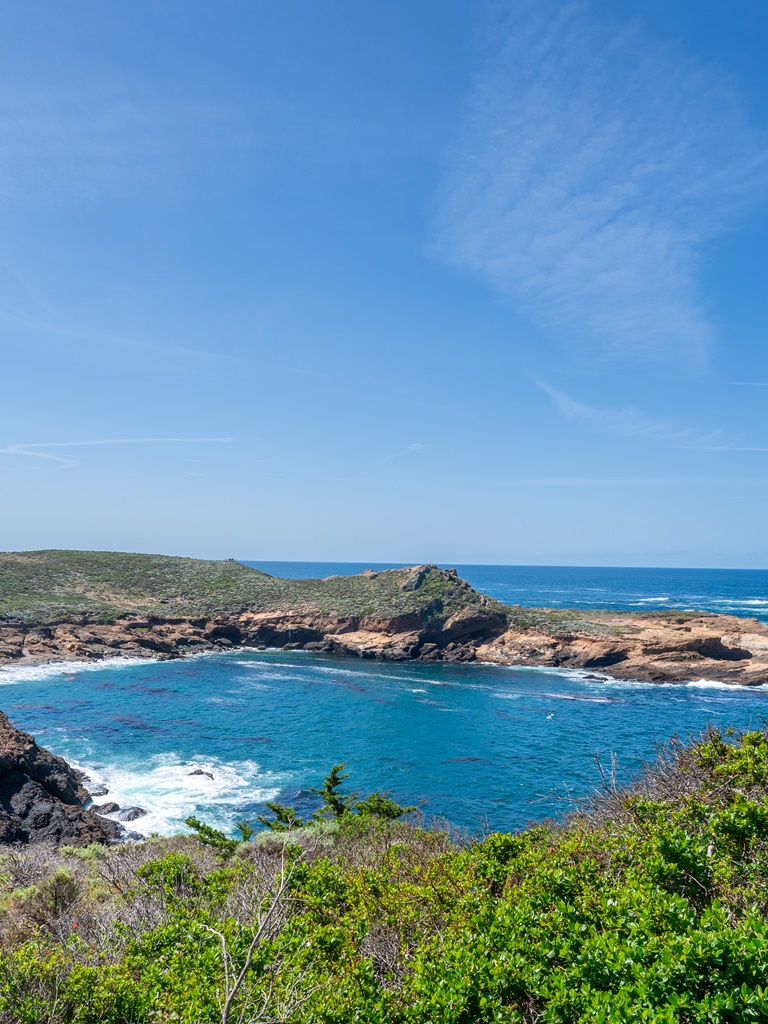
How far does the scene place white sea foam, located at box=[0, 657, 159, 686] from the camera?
43.4 meters

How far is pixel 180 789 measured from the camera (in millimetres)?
25828

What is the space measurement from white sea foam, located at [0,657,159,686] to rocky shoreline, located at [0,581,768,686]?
1.20m

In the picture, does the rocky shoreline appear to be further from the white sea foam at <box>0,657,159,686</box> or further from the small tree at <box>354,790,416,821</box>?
the small tree at <box>354,790,416,821</box>

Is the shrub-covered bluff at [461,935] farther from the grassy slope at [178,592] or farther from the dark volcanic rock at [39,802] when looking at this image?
the grassy slope at [178,592]

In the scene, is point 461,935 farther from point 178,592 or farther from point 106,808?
point 178,592

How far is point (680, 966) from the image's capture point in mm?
4402

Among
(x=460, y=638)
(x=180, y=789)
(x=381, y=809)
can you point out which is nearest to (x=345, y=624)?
(x=460, y=638)

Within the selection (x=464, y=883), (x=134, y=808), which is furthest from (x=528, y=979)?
(x=134, y=808)

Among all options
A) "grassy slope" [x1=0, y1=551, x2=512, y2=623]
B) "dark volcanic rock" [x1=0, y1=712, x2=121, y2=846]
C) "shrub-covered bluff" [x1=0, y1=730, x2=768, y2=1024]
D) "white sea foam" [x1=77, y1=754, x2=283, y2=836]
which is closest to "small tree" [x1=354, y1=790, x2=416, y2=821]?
"white sea foam" [x1=77, y1=754, x2=283, y2=836]

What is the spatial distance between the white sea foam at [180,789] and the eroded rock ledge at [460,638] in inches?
1047

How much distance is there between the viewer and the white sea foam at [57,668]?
4341 centimetres

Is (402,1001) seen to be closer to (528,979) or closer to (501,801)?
(528,979)

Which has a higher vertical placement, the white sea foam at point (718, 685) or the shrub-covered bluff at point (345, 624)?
the shrub-covered bluff at point (345, 624)

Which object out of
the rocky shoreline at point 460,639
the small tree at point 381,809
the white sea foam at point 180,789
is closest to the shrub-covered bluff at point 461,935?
the small tree at point 381,809
